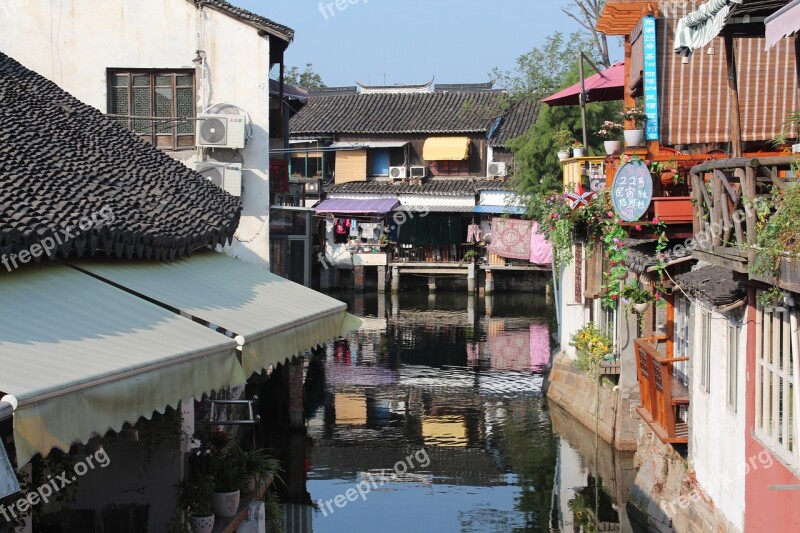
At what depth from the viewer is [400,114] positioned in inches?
1954

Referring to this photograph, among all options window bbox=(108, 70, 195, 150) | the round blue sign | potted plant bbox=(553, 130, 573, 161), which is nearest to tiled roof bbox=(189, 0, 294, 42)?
window bbox=(108, 70, 195, 150)

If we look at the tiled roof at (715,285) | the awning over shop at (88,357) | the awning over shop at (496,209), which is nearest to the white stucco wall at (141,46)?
the tiled roof at (715,285)

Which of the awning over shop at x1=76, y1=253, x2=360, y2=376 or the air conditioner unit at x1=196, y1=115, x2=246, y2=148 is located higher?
the air conditioner unit at x1=196, y1=115, x2=246, y2=148

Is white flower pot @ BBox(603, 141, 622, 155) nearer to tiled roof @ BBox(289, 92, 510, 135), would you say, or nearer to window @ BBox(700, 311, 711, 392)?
window @ BBox(700, 311, 711, 392)

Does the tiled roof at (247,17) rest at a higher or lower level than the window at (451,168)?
higher

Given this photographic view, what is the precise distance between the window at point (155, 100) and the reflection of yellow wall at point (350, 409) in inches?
256

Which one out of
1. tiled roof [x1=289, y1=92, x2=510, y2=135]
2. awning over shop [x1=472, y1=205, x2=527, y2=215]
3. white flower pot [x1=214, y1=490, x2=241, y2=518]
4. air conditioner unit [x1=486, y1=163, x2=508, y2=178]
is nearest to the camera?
white flower pot [x1=214, y1=490, x2=241, y2=518]

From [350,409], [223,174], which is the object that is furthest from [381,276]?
[223,174]

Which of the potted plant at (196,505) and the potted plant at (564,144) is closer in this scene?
the potted plant at (196,505)

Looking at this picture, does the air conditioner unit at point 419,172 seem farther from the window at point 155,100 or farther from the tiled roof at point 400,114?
the window at point 155,100

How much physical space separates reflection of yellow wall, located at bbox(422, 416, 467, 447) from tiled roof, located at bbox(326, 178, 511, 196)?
25239mm

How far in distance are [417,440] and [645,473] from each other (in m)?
6.59

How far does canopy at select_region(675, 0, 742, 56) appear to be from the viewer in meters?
8.96

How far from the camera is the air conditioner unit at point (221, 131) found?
64.3ft
